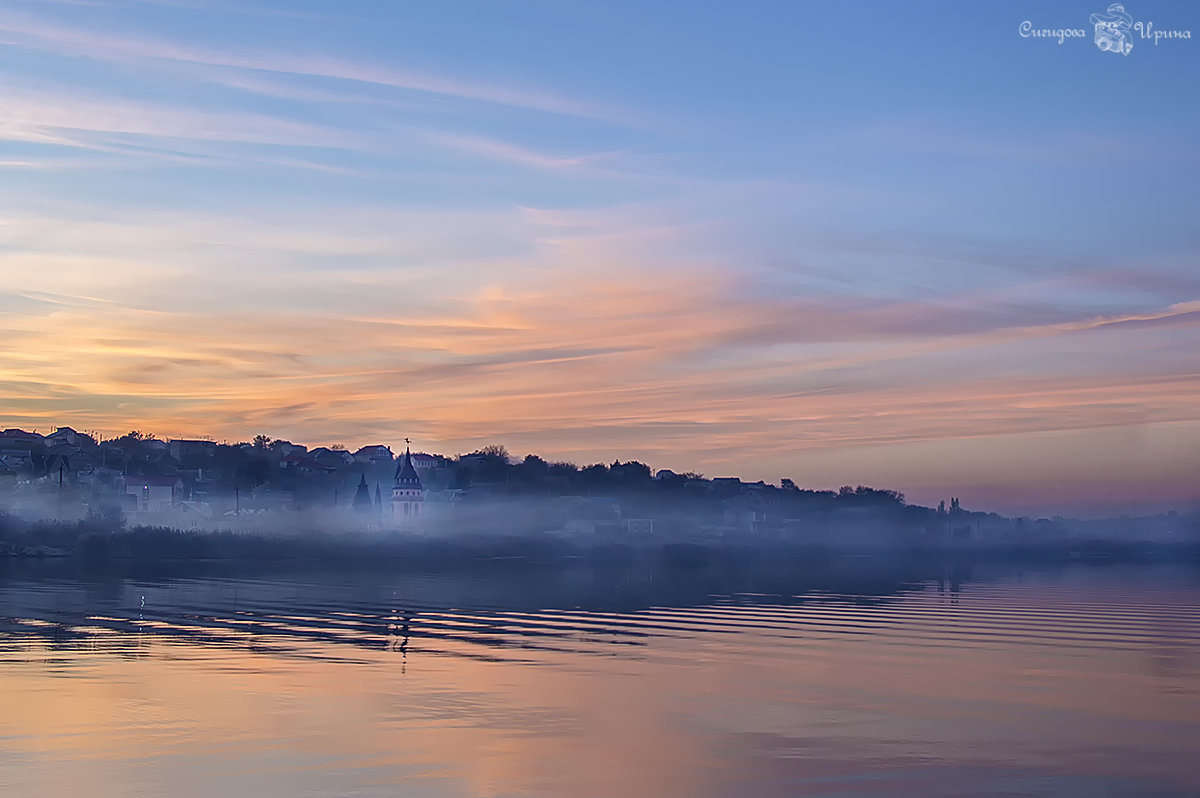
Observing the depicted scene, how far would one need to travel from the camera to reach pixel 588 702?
35.6m

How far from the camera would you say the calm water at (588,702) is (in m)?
25.6

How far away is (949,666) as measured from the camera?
45.7 meters

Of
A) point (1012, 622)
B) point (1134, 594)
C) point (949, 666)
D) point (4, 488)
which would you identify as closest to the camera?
point (949, 666)

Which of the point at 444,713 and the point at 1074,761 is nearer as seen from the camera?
the point at 1074,761

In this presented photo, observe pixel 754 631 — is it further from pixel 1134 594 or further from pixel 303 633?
pixel 1134 594

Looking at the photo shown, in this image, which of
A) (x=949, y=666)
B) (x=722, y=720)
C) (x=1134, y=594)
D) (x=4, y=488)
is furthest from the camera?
(x=4, y=488)

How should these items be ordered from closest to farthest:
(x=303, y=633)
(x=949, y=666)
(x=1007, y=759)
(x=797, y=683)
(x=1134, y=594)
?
(x=1007, y=759) → (x=797, y=683) → (x=949, y=666) → (x=303, y=633) → (x=1134, y=594)

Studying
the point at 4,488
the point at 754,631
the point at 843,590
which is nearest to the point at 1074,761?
the point at 754,631

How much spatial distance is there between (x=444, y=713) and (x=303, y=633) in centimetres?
2443

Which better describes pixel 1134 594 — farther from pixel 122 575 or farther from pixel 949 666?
pixel 122 575

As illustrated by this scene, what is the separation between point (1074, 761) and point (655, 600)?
56.6 meters

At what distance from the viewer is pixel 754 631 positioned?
2312 inches

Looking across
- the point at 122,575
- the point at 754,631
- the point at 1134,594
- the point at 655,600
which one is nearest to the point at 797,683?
the point at 754,631

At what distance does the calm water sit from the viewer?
25.6 m
